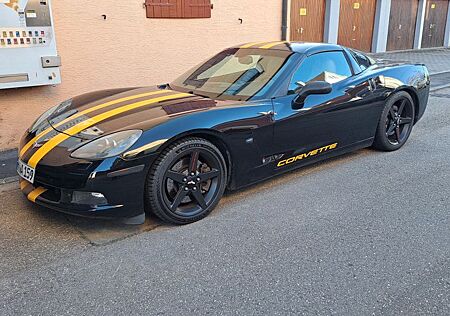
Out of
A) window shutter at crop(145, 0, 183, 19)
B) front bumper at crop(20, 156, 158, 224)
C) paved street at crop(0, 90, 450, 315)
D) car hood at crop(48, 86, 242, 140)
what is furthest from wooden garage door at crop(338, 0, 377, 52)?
front bumper at crop(20, 156, 158, 224)

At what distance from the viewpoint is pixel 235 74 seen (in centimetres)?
424

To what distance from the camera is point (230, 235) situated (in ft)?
10.6

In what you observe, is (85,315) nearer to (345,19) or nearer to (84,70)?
(84,70)

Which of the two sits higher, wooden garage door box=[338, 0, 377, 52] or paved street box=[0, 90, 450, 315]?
wooden garage door box=[338, 0, 377, 52]

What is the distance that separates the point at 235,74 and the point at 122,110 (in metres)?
1.28

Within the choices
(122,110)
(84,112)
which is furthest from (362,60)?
(84,112)

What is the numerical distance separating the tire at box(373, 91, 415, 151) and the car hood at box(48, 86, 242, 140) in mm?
2159

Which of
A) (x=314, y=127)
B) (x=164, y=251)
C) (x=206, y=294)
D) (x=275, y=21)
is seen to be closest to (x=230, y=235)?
(x=164, y=251)

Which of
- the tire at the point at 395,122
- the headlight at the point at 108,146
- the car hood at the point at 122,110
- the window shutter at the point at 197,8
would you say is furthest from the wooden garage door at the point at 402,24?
the headlight at the point at 108,146

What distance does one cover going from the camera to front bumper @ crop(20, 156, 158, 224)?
9.70 feet

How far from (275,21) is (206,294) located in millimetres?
6969

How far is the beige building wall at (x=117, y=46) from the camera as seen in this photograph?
5570 mm

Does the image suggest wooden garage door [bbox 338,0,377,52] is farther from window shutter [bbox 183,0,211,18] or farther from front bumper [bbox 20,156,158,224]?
front bumper [bbox 20,156,158,224]

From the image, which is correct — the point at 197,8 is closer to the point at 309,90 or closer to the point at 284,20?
the point at 284,20
